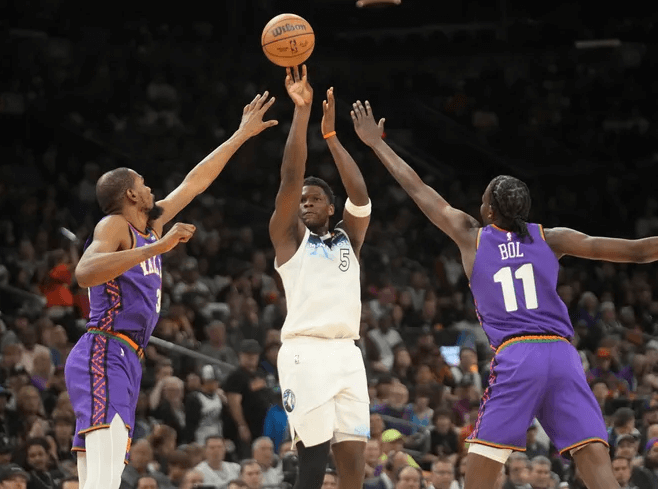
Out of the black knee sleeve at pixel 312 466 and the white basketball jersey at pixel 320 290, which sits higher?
the white basketball jersey at pixel 320 290

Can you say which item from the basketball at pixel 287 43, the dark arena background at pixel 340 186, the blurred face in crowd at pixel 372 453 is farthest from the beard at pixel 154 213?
the blurred face in crowd at pixel 372 453

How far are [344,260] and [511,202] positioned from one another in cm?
98

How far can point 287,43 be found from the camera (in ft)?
21.9

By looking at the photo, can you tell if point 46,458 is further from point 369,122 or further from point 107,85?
point 107,85

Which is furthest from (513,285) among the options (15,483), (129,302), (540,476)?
(15,483)

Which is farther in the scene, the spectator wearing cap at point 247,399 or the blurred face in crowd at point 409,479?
the spectator wearing cap at point 247,399

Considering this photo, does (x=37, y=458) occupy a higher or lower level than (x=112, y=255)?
lower

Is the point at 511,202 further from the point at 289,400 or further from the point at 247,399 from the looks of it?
the point at 247,399

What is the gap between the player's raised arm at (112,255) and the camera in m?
5.32

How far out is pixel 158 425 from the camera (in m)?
9.76

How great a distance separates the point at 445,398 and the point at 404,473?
9.16 feet

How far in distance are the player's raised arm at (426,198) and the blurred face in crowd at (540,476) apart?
12.6ft

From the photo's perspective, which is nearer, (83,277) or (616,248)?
(83,277)

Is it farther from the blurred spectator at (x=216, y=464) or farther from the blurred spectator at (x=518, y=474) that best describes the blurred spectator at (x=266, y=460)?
the blurred spectator at (x=518, y=474)
